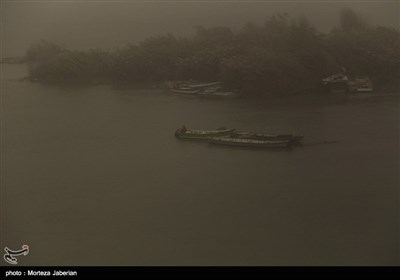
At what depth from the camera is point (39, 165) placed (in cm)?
312

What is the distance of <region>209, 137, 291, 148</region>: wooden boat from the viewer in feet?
10.4

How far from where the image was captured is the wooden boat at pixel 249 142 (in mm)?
3160

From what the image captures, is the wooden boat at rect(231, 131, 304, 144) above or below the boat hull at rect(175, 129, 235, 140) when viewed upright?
below

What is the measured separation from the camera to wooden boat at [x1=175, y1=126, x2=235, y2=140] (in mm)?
3252

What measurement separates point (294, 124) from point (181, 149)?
633 mm

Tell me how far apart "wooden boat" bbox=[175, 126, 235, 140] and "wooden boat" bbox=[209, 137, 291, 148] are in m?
0.03

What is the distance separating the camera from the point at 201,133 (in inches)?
128

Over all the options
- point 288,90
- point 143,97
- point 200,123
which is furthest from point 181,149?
point 288,90

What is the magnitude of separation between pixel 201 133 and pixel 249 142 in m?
0.26

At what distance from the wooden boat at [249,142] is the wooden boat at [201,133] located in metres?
0.03

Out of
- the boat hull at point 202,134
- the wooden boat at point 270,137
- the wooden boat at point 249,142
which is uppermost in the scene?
the boat hull at point 202,134

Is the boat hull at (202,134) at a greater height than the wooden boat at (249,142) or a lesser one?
greater

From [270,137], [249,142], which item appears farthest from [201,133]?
[270,137]

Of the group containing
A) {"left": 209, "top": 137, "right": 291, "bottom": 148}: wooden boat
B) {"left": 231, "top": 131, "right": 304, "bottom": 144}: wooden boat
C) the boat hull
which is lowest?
{"left": 209, "top": 137, "right": 291, "bottom": 148}: wooden boat
